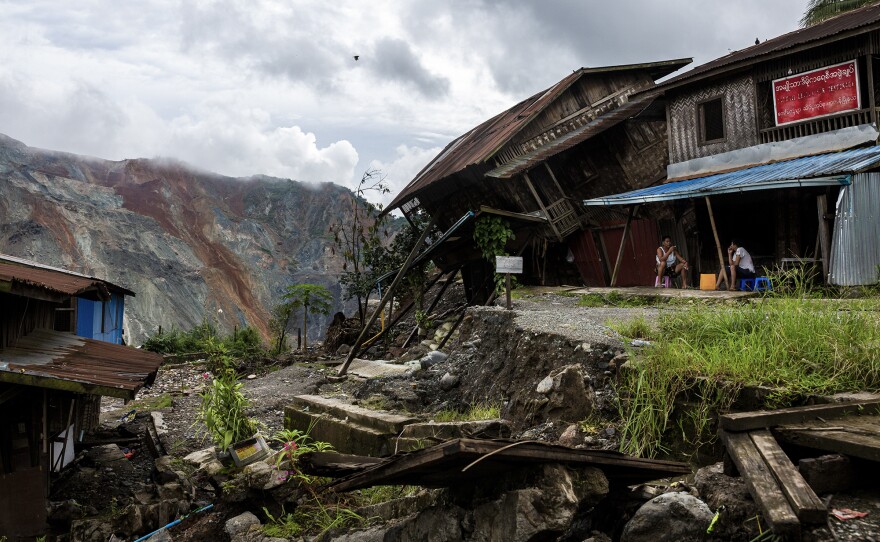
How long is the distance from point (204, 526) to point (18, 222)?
39.8 metres

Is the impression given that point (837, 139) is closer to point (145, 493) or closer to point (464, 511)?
point (464, 511)

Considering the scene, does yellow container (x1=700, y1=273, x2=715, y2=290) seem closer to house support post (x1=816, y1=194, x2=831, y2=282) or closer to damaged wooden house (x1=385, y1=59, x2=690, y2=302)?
house support post (x1=816, y1=194, x2=831, y2=282)

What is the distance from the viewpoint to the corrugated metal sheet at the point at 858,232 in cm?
1038

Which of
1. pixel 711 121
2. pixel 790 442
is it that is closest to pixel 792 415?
pixel 790 442

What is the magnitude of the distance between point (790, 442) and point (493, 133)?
16595mm

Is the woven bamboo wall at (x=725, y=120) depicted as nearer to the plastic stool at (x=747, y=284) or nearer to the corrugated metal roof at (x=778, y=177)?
the corrugated metal roof at (x=778, y=177)

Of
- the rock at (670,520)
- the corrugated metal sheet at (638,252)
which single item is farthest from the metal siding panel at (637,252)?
the rock at (670,520)

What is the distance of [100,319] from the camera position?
706 inches

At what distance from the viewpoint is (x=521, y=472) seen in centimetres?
331

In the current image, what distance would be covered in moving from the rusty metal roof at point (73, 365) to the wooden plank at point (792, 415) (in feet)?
18.4

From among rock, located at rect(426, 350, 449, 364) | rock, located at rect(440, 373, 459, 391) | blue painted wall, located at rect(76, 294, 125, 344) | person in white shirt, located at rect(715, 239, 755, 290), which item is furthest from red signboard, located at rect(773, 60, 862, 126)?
blue painted wall, located at rect(76, 294, 125, 344)

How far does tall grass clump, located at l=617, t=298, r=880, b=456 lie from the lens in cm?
417

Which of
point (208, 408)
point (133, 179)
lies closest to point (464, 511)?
point (208, 408)

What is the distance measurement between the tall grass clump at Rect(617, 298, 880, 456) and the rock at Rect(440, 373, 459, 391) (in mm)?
4057
